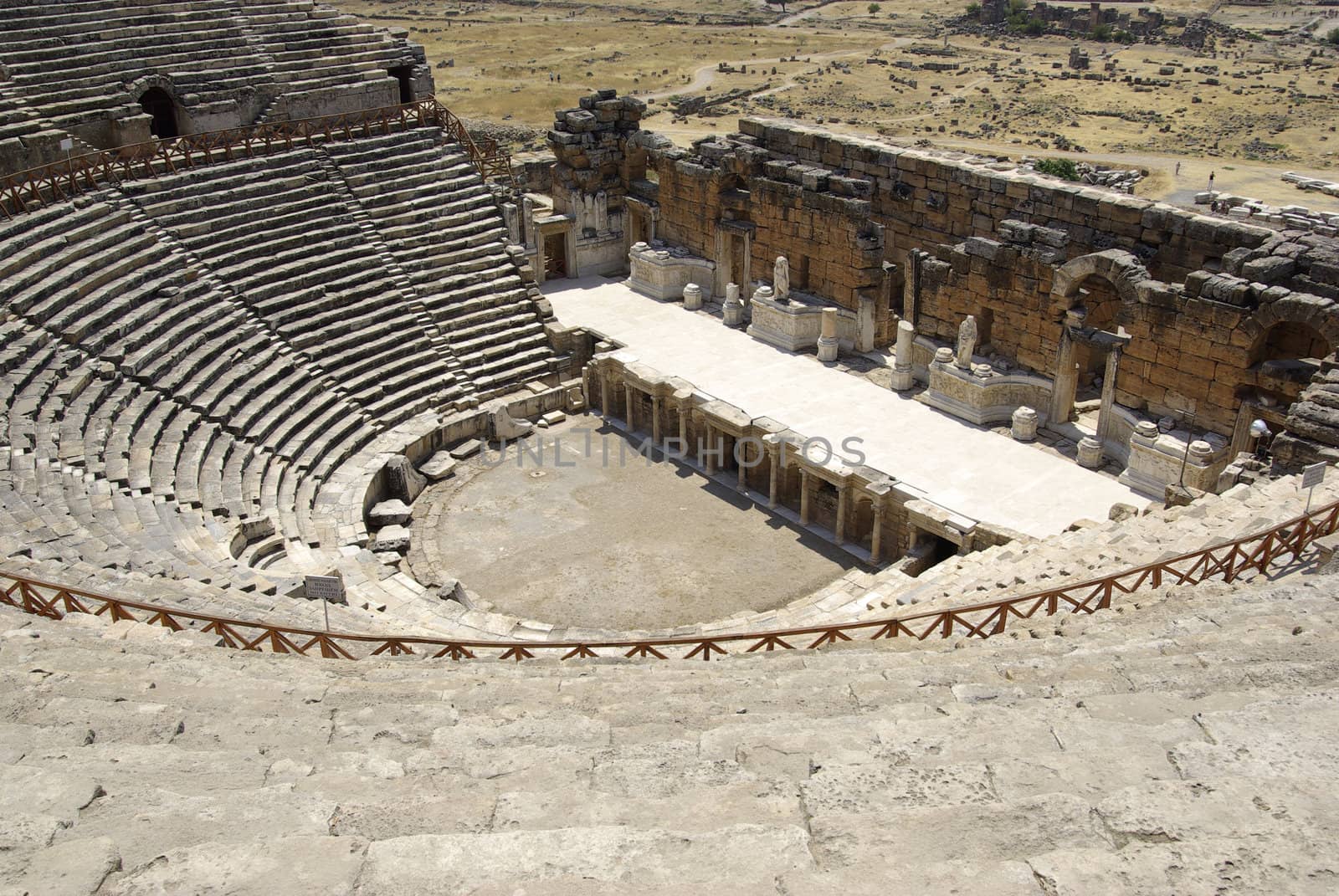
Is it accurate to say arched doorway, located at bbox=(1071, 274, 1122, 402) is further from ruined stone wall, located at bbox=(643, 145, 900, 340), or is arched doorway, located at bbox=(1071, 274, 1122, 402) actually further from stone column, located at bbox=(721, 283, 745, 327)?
stone column, located at bbox=(721, 283, 745, 327)

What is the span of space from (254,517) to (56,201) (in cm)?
843

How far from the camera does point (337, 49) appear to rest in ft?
87.0

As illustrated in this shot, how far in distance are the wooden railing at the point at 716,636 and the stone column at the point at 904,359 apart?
9.39m

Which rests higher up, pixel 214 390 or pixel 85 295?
pixel 85 295

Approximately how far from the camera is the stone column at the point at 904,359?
20.8 m

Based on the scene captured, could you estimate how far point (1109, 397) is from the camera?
60.3 ft

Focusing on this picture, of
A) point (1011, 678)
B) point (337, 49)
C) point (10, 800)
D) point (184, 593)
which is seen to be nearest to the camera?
point (10, 800)

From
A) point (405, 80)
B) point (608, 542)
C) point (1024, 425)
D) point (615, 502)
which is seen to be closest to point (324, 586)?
point (608, 542)

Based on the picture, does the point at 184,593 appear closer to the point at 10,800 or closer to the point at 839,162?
the point at 10,800

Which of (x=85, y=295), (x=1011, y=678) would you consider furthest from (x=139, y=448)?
(x=1011, y=678)

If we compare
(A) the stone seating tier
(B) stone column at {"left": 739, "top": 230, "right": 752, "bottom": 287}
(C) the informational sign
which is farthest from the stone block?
(B) stone column at {"left": 739, "top": 230, "right": 752, "bottom": 287}

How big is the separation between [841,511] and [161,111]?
57.4 ft

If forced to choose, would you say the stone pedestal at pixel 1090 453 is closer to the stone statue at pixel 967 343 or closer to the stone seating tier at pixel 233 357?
the stone statue at pixel 967 343

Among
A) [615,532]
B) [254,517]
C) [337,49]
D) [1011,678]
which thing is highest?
[337,49]
